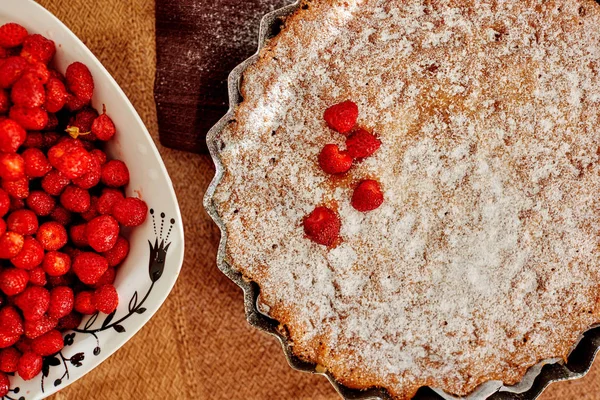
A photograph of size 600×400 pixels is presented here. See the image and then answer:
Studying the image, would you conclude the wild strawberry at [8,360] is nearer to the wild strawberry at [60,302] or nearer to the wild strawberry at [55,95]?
the wild strawberry at [60,302]

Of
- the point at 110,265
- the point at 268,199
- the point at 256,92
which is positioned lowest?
the point at 110,265

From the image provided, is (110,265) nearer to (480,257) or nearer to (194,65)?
(194,65)

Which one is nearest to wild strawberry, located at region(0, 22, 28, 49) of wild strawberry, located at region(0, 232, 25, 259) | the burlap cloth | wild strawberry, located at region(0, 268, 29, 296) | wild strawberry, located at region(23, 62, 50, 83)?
wild strawberry, located at region(23, 62, 50, 83)

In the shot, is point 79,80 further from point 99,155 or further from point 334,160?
point 334,160

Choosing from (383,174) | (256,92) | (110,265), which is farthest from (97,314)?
(383,174)

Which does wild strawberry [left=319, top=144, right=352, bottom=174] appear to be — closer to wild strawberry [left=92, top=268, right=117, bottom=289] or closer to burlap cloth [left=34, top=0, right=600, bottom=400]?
burlap cloth [left=34, top=0, right=600, bottom=400]

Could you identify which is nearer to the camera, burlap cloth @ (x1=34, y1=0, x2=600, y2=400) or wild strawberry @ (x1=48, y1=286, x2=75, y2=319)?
wild strawberry @ (x1=48, y1=286, x2=75, y2=319)
